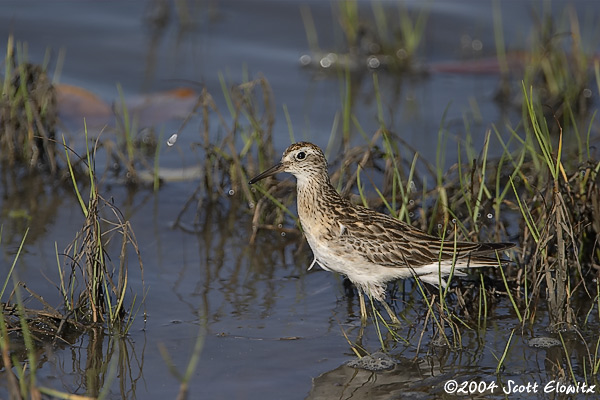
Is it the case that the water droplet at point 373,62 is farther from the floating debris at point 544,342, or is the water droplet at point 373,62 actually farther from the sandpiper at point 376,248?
the floating debris at point 544,342

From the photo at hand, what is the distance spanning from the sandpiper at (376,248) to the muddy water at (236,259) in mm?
370

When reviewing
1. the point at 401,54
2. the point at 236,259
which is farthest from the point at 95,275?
the point at 401,54

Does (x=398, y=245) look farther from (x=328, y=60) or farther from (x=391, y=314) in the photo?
(x=328, y=60)

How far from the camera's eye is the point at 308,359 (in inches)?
240

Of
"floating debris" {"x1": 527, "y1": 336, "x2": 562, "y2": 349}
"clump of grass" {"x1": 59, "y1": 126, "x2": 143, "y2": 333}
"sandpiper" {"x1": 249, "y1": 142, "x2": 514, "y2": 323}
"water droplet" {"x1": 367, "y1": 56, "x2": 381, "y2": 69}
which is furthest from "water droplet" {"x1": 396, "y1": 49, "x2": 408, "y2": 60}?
"clump of grass" {"x1": 59, "y1": 126, "x2": 143, "y2": 333}

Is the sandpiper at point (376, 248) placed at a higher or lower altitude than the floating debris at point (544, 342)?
higher

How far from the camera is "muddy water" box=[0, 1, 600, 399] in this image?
5.82m

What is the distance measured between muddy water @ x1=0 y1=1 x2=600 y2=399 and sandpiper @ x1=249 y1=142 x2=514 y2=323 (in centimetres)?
37

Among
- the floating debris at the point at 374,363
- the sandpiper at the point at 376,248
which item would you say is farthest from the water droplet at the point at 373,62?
the floating debris at the point at 374,363

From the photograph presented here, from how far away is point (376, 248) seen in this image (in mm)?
6613

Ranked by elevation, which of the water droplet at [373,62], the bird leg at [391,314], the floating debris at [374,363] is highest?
the water droplet at [373,62]

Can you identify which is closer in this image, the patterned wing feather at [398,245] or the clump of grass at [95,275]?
the clump of grass at [95,275]

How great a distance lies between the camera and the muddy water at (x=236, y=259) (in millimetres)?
5820

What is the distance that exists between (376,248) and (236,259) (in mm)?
1638
